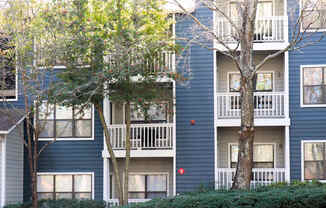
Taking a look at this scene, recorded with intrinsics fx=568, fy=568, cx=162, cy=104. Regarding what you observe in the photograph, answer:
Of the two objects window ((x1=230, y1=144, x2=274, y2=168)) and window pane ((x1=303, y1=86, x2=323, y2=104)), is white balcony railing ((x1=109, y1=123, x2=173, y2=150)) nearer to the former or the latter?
window ((x1=230, y1=144, x2=274, y2=168))

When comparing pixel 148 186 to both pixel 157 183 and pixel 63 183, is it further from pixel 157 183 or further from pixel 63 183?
pixel 63 183

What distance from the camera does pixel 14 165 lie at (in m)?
23.2

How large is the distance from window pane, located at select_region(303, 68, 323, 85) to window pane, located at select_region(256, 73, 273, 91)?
5.08ft

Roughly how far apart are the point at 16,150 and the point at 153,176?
580 centimetres

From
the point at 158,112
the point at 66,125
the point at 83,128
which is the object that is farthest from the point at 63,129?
the point at 158,112

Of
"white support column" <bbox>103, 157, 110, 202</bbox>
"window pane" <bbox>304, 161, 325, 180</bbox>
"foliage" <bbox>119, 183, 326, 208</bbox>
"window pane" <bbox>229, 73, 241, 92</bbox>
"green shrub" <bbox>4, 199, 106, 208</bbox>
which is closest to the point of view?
"foliage" <bbox>119, 183, 326, 208</bbox>

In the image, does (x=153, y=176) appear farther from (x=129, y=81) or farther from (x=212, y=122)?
(x=129, y=81)

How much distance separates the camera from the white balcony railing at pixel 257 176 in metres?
22.2

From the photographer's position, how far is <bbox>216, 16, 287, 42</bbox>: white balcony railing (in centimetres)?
2286

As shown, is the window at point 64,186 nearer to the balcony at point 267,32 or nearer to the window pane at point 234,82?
the window pane at point 234,82

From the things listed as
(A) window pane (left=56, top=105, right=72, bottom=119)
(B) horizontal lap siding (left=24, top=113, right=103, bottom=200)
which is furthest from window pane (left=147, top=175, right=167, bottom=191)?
(A) window pane (left=56, top=105, right=72, bottom=119)

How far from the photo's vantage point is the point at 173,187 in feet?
77.3

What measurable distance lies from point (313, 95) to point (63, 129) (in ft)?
34.5

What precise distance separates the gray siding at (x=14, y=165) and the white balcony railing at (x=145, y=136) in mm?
3815
